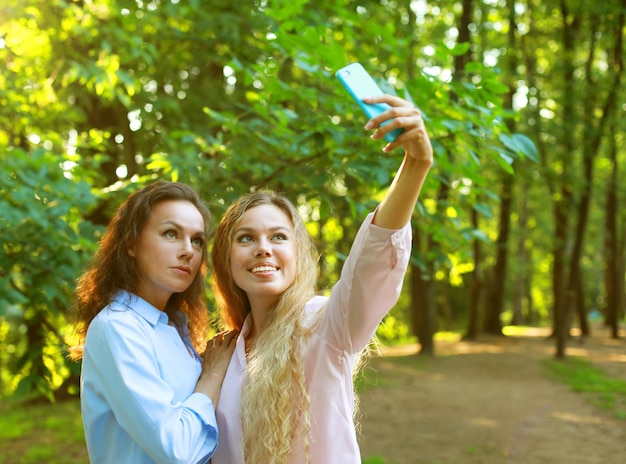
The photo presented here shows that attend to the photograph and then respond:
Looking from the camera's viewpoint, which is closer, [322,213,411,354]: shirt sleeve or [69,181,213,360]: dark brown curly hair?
[322,213,411,354]: shirt sleeve

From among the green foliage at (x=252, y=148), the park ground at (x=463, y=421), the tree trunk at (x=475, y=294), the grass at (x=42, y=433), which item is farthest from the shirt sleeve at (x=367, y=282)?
the tree trunk at (x=475, y=294)

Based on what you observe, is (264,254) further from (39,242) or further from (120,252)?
(39,242)

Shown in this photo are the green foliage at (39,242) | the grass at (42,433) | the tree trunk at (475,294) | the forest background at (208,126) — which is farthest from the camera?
the tree trunk at (475,294)

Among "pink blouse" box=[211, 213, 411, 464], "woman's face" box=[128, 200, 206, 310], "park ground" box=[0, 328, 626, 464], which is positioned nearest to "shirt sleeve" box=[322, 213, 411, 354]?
"pink blouse" box=[211, 213, 411, 464]

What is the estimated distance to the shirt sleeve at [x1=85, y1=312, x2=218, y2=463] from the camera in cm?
194

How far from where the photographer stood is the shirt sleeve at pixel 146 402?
194 centimetres

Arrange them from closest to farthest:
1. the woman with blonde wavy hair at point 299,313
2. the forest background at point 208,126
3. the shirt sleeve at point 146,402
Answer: the woman with blonde wavy hair at point 299,313 → the shirt sleeve at point 146,402 → the forest background at point 208,126

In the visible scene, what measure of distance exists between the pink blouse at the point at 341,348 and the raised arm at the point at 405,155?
41 mm

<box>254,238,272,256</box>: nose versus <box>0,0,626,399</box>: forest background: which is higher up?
<box>0,0,626,399</box>: forest background

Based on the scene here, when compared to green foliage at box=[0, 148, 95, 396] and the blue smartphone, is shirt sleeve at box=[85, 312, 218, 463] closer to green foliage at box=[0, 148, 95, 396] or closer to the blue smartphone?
the blue smartphone

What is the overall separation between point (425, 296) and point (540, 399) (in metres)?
5.03

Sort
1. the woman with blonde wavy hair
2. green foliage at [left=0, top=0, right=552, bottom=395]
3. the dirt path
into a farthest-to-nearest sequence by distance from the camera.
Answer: the dirt path
green foliage at [left=0, top=0, right=552, bottom=395]
the woman with blonde wavy hair

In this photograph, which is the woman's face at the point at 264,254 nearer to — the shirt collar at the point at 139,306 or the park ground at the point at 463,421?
the shirt collar at the point at 139,306

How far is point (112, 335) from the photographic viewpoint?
6.77 ft
